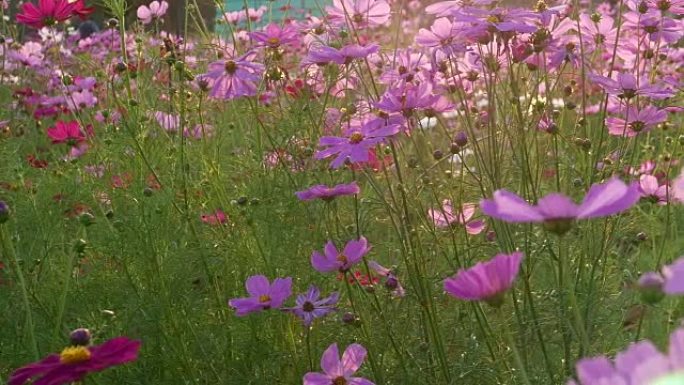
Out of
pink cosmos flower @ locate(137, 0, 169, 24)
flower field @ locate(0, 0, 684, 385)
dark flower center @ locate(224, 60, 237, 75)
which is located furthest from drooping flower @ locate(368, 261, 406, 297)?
pink cosmos flower @ locate(137, 0, 169, 24)

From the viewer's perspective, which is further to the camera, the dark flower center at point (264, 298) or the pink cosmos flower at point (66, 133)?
the pink cosmos flower at point (66, 133)

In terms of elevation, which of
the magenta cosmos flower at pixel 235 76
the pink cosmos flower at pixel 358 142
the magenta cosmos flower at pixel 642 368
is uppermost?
the magenta cosmos flower at pixel 642 368

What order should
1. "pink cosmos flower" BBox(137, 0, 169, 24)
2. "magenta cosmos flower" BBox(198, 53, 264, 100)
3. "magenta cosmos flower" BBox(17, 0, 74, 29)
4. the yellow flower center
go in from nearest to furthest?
the yellow flower center → "magenta cosmos flower" BBox(198, 53, 264, 100) → "magenta cosmos flower" BBox(17, 0, 74, 29) → "pink cosmos flower" BBox(137, 0, 169, 24)

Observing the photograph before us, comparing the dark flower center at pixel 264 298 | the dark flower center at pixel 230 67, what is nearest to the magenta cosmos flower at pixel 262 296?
the dark flower center at pixel 264 298

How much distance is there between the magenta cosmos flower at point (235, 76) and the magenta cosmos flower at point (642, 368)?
3.03 ft

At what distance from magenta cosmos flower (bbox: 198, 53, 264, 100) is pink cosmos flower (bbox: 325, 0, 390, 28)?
160 millimetres

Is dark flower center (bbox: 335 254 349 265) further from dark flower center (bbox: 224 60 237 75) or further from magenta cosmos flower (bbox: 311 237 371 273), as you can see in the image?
dark flower center (bbox: 224 60 237 75)

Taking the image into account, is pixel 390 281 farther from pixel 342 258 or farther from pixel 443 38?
pixel 443 38

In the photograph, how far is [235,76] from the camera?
1.32 metres

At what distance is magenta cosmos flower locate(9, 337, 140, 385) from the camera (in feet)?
2.05

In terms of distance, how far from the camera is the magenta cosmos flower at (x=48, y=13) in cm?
145

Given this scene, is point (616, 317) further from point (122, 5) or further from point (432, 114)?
point (122, 5)

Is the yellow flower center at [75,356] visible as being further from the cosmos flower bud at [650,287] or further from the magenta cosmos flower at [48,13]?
the magenta cosmos flower at [48,13]

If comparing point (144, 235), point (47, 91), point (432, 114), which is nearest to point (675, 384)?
point (432, 114)
